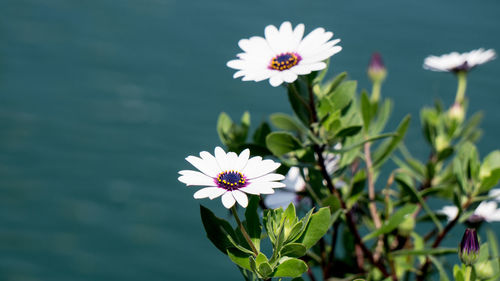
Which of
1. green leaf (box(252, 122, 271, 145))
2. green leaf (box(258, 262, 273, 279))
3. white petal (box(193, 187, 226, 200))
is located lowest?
green leaf (box(258, 262, 273, 279))

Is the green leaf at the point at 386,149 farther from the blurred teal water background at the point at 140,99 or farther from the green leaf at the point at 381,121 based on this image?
the blurred teal water background at the point at 140,99

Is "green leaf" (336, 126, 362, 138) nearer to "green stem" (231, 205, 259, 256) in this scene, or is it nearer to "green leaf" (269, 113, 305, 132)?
"green leaf" (269, 113, 305, 132)

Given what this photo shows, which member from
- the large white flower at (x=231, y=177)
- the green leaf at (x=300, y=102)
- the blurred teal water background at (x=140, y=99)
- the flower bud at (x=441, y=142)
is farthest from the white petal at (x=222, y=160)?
the blurred teal water background at (x=140, y=99)

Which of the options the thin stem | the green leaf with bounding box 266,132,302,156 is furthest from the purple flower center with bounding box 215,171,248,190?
the thin stem

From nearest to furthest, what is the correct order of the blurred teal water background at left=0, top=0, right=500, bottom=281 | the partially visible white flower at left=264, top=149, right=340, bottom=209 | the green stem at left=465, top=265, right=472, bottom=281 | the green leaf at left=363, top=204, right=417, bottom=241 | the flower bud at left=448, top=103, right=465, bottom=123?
the green stem at left=465, top=265, right=472, bottom=281 → the green leaf at left=363, top=204, right=417, bottom=241 → the partially visible white flower at left=264, top=149, right=340, bottom=209 → the flower bud at left=448, top=103, right=465, bottom=123 → the blurred teal water background at left=0, top=0, right=500, bottom=281

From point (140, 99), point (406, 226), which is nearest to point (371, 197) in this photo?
point (406, 226)

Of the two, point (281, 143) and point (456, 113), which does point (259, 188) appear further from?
point (456, 113)

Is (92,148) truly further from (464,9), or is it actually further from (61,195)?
(464,9)
